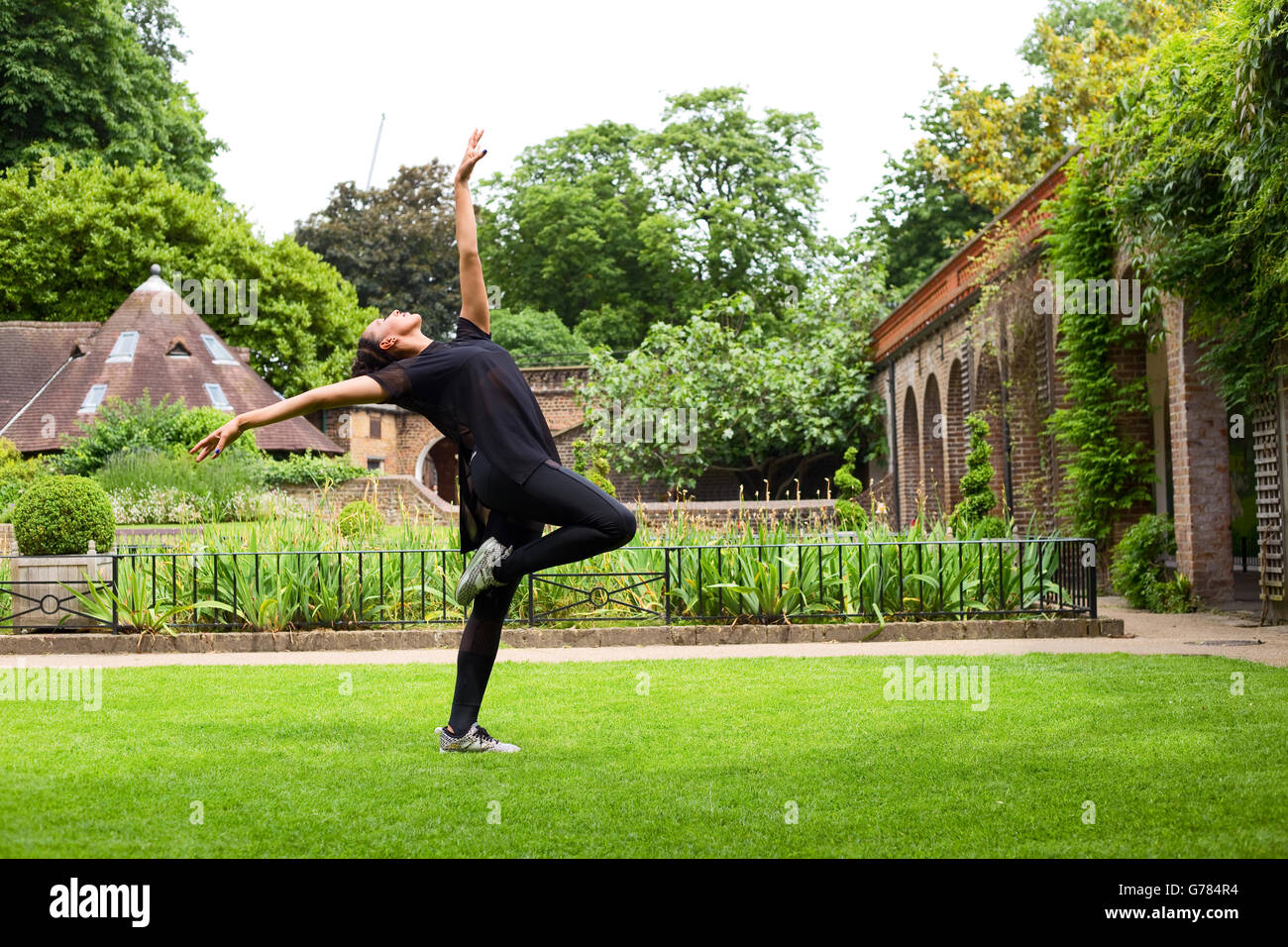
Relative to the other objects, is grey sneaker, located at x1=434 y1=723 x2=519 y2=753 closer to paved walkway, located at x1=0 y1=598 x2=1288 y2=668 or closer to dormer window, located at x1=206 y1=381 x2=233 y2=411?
paved walkway, located at x1=0 y1=598 x2=1288 y2=668

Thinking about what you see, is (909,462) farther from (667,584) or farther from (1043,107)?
(667,584)

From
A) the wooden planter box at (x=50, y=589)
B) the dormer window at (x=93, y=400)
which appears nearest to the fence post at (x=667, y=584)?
the wooden planter box at (x=50, y=589)

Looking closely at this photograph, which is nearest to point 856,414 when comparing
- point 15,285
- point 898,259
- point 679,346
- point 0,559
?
point 679,346

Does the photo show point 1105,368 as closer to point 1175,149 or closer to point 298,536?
point 1175,149

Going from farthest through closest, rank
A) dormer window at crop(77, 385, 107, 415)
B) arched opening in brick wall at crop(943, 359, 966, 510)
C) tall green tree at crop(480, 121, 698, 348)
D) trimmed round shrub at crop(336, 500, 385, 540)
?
tall green tree at crop(480, 121, 698, 348) → dormer window at crop(77, 385, 107, 415) → arched opening in brick wall at crop(943, 359, 966, 510) → trimmed round shrub at crop(336, 500, 385, 540)

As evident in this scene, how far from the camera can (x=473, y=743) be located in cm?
545

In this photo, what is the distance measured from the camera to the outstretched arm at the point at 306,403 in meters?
4.88

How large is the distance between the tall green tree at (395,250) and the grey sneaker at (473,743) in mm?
40761

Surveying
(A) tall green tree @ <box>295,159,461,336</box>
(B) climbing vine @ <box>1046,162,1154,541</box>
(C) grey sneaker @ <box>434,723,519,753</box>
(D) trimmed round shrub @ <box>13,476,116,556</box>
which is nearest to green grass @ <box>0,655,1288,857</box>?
(C) grey sneaker @ <box>434,723,519,753</box>

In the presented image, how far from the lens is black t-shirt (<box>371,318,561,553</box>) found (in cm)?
502

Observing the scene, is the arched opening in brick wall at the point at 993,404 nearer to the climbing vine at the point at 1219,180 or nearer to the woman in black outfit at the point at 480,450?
the climbing vine at the point at 1219,180

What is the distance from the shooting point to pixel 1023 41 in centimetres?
4188

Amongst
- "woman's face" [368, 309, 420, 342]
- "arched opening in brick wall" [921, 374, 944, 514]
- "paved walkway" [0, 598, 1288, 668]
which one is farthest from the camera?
"arched opening in brick wall" [921, 374, 944, 514]

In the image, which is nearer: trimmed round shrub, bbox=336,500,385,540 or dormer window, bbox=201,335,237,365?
trimmed round shrub, bbox=336,500,385,540
